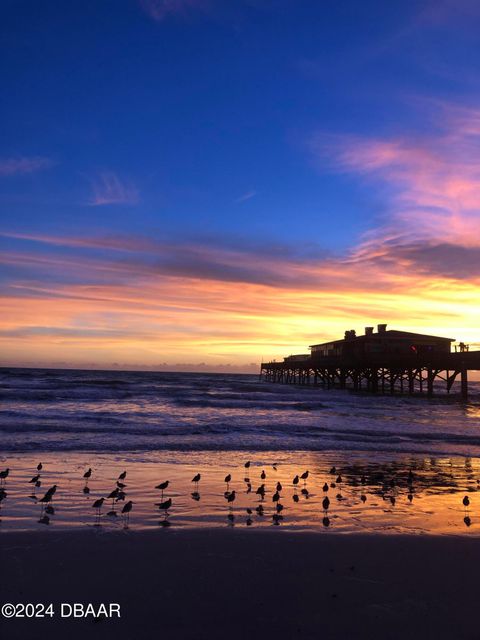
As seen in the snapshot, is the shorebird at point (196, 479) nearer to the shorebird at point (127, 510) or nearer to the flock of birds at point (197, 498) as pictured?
the flock of birds at point (197, 498)

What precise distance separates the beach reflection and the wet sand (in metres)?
0.70

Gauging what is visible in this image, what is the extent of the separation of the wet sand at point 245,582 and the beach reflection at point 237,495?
701 mm

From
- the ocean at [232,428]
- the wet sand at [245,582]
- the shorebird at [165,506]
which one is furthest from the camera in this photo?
the ocean at [232,428]

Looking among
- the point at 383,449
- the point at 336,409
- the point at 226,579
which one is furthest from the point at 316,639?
the point at 336,409

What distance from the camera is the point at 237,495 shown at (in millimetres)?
11297

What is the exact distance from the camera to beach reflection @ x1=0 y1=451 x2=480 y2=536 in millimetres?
8992

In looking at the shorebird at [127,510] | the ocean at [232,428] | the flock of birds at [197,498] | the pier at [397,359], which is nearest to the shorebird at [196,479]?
the flock of birds at [197,498]

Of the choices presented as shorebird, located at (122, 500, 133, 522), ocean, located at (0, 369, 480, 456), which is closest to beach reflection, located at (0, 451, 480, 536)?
shorebird, located at (122, 500, 133, 522)

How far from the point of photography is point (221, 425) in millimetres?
28047

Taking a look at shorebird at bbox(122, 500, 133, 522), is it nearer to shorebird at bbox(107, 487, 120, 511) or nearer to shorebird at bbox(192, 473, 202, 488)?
shorebird at bbox(107, 487, 120, 511)

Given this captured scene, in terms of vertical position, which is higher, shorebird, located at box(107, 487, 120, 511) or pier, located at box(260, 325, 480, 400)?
pier, located at box(260, 325, 480, 400)

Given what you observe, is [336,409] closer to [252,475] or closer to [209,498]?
[252,475]

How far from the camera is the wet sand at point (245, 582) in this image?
5422 mm

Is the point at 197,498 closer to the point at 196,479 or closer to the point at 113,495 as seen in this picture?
the point at 196,479
